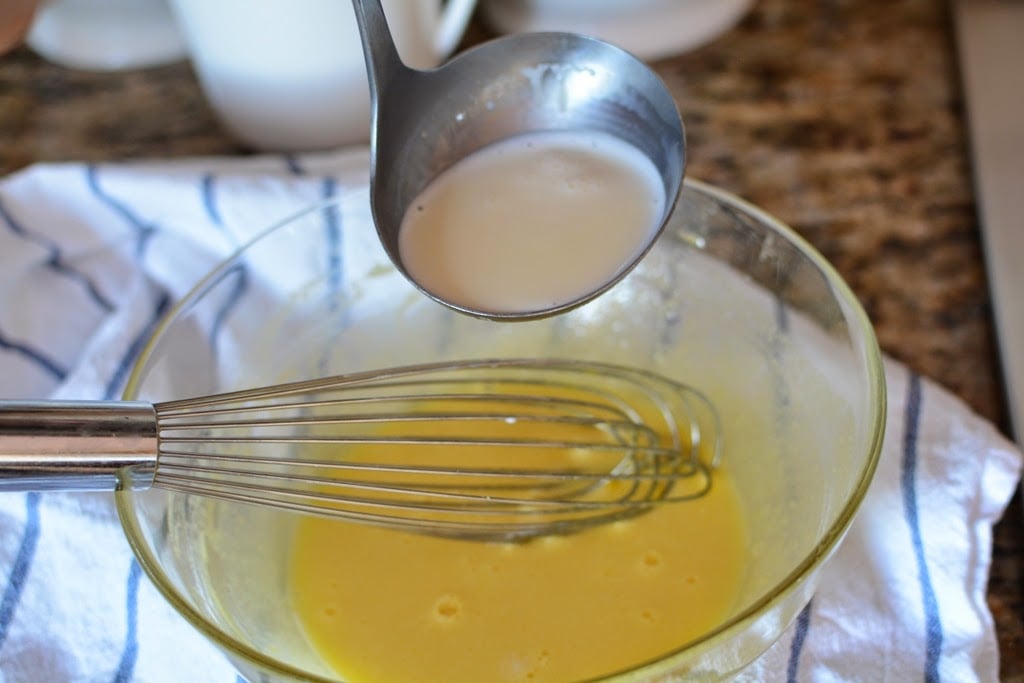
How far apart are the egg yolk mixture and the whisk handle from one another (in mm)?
180

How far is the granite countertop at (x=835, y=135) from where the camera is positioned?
80 centimetres

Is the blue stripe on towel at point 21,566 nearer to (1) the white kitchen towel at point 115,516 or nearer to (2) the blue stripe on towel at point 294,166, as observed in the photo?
(1) the white kitchen towel at point 115,516

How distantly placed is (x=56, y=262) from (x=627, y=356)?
0.43 metres

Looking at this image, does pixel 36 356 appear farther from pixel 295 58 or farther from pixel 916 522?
pixel 916 522

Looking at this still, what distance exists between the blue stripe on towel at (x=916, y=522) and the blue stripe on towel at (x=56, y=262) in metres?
0.57

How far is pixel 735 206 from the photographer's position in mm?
692

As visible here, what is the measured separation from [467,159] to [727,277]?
0.65 ft

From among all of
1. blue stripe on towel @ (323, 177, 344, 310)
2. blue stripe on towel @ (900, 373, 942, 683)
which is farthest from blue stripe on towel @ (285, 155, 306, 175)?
blue stripe on towel @ (900, 373, 942, 683)

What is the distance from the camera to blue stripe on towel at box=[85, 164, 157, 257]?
818 millimetres

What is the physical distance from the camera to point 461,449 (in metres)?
0.73

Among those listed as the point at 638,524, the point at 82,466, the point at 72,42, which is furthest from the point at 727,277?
the point at 72,42

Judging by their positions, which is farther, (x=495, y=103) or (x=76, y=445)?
(x=495, y=103)

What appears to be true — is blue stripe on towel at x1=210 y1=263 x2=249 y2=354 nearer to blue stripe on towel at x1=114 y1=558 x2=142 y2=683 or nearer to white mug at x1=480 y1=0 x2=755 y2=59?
blue stripe on towel at x1=114 y1=558 x2=142 y2=683

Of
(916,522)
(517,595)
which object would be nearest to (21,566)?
(517,595)
